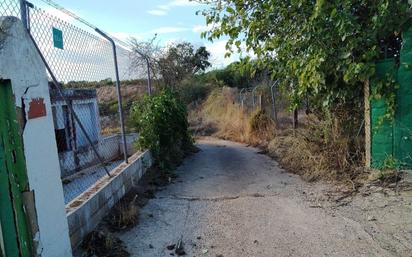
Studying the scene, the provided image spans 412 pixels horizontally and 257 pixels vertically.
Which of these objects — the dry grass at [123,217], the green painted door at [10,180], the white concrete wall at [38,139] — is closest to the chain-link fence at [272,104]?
the dry grass at [123,217]

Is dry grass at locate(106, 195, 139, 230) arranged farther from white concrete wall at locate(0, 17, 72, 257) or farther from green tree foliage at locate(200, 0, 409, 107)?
green tree foliage at locate(200, 0, 409, 107)

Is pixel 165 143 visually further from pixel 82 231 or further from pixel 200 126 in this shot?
pixel 200 126

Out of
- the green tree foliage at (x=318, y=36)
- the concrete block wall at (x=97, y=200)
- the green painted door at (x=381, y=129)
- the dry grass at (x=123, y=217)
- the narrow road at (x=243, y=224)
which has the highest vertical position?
the green tree foliage at (x=318, y=36)

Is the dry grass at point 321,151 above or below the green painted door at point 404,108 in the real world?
below

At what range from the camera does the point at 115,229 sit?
4.46 meters

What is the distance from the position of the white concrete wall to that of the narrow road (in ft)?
3.51

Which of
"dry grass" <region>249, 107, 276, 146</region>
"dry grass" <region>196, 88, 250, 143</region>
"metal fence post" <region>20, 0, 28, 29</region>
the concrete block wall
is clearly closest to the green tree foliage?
the concrete block wall

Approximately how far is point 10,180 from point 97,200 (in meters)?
1.86

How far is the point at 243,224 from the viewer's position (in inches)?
182

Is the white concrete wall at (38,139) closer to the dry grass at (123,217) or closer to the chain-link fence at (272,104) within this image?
the dry grass at (123,217)

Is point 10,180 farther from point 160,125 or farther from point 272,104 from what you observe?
point 272,104

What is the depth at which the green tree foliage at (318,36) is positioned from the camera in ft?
17.7

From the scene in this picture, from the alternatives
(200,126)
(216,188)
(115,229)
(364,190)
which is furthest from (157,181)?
(200,126)

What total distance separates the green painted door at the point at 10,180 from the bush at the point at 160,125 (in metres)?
4.78
